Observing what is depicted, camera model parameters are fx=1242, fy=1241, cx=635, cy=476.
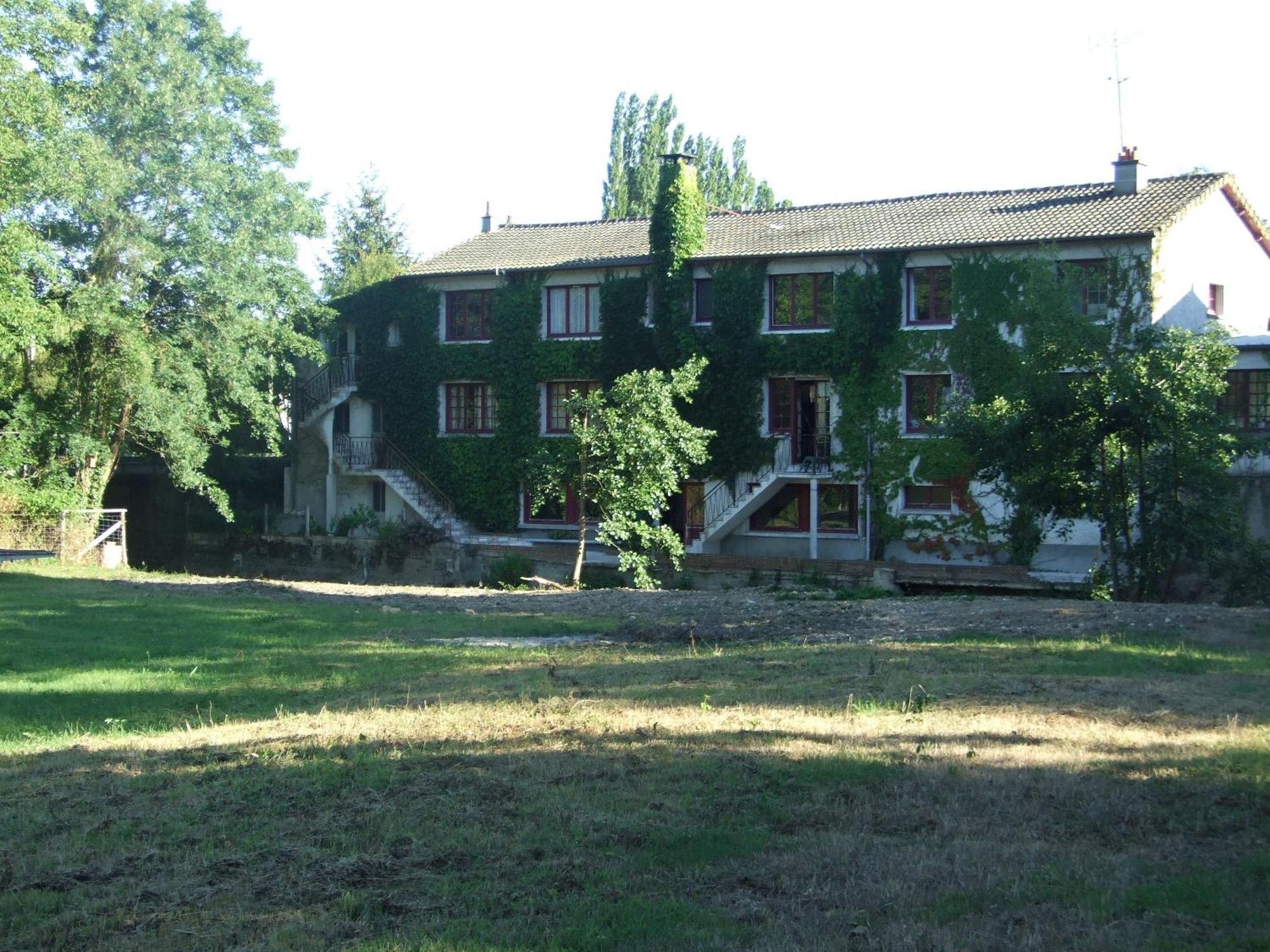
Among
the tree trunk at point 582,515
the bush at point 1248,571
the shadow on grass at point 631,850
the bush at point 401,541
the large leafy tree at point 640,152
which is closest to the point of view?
the shadow on grass at point 631,850

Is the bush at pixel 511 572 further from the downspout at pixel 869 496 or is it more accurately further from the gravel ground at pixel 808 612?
the downspout at pixel 869 496

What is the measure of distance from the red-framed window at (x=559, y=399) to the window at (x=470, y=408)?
6.89 ft

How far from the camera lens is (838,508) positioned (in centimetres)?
3744

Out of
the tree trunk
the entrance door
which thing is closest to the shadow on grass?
the tree trunk

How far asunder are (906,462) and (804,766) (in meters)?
27.8

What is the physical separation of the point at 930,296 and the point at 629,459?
10500 mm

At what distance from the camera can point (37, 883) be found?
21.8 ft

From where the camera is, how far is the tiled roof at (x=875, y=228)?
33.8 metres

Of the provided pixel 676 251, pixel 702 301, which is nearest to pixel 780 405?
pixel 702 301

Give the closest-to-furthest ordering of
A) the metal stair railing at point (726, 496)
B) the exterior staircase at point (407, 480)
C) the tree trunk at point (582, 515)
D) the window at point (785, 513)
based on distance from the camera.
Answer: the tree trunk at point (582, 515), the metal stair railing at point (726, 496), the window at point (785, 513), the exterior staircase at point (407, 480)

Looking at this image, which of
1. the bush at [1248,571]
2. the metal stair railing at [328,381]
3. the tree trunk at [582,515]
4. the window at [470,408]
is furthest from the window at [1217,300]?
the metal stair railing at [328,381]

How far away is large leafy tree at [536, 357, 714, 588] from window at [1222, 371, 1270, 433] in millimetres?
13886

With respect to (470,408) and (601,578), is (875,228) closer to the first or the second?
(601,578)

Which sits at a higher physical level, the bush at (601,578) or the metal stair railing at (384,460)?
the metal stair railing at (384,460)
